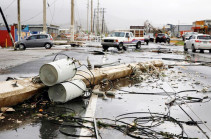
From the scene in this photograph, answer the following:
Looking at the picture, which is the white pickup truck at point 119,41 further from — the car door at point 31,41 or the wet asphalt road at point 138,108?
the wet asphalt road at point 138,108

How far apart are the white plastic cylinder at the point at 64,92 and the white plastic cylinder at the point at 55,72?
0.45ft

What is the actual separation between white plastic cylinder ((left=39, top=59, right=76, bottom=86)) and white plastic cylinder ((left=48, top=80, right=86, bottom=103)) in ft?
0.45

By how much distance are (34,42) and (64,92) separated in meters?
27.4

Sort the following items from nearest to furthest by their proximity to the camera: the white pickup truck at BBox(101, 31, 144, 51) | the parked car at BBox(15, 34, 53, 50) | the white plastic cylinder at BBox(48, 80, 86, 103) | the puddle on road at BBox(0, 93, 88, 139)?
the puddle on road at BBox(0, 93, 88, 139) < the white plastic cylinder at BBox(48, 80, 86, 103) < the white pickup truck at BBox(101, 31, 144, 51) < the parked car at BBox(15, 34, 53, 50)

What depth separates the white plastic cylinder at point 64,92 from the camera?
6.14m

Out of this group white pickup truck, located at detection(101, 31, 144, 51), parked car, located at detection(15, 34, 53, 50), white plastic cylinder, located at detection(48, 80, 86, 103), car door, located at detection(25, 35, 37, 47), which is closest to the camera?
white plastic cylinder, located at detection(48, 80, 86, 103)

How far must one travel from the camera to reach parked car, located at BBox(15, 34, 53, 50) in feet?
104

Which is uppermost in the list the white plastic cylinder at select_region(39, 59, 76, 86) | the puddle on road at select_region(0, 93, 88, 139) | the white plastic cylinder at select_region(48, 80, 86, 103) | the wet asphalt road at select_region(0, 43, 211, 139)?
the white plastic cylinder at select_region(39, 59, 76, 86)

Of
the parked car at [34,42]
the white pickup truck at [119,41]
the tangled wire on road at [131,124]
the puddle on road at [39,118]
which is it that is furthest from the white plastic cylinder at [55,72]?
the parked car at [34,42]

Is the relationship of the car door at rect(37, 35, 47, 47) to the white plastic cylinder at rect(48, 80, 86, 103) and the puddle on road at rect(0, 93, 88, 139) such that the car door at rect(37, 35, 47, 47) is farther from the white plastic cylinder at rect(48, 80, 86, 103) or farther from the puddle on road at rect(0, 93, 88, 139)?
the white plastic cylinder at rect(48, 80, 86, 103)

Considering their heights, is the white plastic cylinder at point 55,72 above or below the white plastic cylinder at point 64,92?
above

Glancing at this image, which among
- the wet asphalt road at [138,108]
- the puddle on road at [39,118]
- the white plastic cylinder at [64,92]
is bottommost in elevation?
the wet asphalt road at [138,108]

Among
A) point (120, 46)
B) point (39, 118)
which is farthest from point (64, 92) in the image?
point (120, 46)

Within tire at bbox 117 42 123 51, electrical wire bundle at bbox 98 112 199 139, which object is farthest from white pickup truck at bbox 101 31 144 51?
electrical wire bundle at bbox 98 112 199 139
